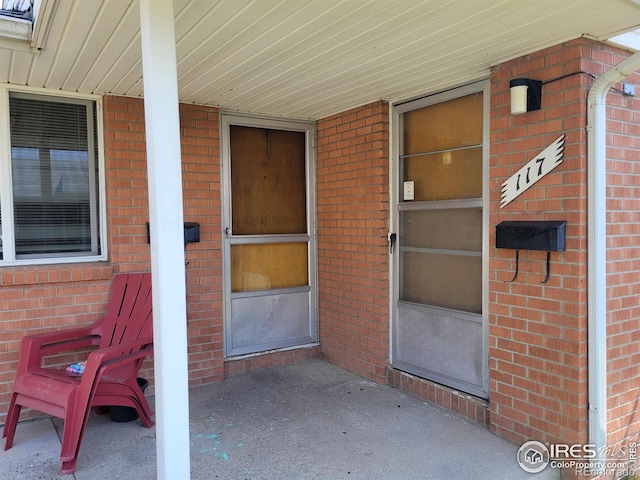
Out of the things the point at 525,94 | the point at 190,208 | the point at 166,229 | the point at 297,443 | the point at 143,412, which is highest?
the point at 525,94

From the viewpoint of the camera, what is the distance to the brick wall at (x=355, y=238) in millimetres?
3936

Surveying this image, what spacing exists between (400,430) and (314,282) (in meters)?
1.91

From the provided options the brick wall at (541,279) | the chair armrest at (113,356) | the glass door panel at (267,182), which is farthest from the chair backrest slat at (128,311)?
the brick wall at (541,279)

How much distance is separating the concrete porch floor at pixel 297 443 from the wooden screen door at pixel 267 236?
0.78 meters

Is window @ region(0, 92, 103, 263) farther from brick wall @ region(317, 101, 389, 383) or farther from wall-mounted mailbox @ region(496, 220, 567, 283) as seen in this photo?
wall-mounted mailbox @ region(496, 220, 567, 283)

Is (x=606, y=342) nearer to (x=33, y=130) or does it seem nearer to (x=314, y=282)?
(x=314, y=282)

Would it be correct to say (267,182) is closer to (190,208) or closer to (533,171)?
(190,208)

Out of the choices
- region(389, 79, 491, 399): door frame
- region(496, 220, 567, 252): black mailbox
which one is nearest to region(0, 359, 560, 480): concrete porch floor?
region(389, 79, 491, 399): door frame

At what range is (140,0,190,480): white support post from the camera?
5.90 feet

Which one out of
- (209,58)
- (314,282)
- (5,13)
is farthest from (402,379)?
(5,13)

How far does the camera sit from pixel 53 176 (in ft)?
11.6

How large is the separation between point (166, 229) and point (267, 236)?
103 inches

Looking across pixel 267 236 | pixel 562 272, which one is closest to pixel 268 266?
pixel 267 236

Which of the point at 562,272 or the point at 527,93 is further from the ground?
the point at 527,93
